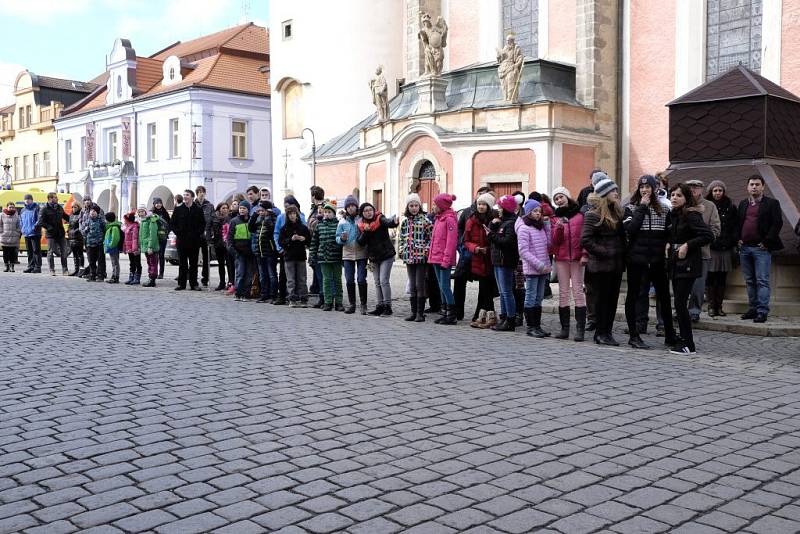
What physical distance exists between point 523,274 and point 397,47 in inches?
1093

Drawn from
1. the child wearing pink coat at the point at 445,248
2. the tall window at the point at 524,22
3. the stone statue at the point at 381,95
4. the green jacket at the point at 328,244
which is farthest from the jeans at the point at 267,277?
the tall window at the point at 524,22

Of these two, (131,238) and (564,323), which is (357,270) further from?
(131,238)

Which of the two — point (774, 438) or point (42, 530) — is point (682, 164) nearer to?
point (774, 438)

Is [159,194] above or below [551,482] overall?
above

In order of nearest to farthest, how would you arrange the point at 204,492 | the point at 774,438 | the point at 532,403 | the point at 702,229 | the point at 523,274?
the point at 204,492 < the point at 774,438 < the point at 532,403 < the point at 702,229 < the point at 523,274

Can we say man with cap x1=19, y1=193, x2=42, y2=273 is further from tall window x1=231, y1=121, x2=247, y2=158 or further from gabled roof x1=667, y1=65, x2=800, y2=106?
tall window x1=231, y1=121, x2=247, y2=158

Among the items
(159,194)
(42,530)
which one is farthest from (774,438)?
(159,194)

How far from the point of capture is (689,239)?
9398mm

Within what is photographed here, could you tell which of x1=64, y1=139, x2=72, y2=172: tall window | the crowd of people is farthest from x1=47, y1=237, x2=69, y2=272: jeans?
x1=64, y1=139, x2=72, y2=172: tall window

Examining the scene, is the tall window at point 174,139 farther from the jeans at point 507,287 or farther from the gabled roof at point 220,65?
the jeans at point 507,287

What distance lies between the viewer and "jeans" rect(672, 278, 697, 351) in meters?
9.27

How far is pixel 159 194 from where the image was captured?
47688 millimetres

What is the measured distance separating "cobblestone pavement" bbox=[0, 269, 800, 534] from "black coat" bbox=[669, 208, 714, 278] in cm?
92

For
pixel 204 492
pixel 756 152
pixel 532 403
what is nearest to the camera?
pixel 204 492
